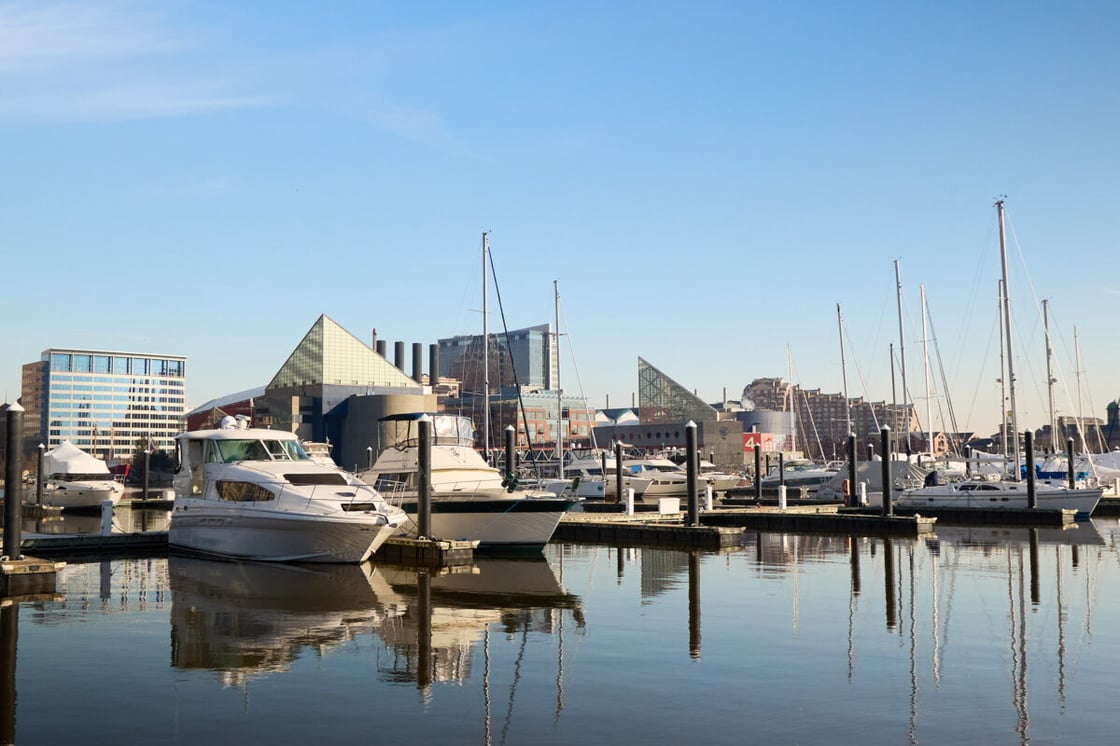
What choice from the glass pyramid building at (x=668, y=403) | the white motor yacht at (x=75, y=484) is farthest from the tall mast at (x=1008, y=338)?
the glass pyramid building at (x=668, y=403)

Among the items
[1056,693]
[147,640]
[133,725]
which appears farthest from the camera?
[147,640]

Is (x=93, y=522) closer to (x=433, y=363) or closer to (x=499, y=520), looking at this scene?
(x=499, y=520)

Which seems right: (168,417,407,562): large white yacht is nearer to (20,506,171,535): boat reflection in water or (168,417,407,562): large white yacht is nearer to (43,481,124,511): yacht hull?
(20,506,171,535): boat reflection in water

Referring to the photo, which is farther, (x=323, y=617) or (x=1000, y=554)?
(x=1000, y=554)

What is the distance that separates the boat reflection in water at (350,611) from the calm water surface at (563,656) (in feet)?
0.27

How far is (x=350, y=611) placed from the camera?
68.6ft

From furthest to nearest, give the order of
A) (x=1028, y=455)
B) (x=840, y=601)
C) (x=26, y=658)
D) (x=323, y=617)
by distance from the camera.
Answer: (x=1028, y=455) < (x=840, y=601) < (x=323, y=617) < (x=26, y=658)

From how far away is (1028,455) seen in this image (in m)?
48.5

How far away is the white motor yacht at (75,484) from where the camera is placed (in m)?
63.4

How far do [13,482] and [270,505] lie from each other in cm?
696

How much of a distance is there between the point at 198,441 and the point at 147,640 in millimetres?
14334

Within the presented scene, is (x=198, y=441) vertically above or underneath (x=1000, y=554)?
above

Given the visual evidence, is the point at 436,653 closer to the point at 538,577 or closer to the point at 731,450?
the point at 538,577

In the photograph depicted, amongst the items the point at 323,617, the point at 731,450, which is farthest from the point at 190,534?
the point at 731,450
